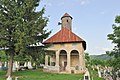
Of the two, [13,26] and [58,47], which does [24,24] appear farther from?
[58,47]

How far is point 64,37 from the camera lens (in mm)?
45781

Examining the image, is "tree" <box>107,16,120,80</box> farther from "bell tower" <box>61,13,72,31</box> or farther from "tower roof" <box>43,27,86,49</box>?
"bell tower" <box>61,13,72,31</box>

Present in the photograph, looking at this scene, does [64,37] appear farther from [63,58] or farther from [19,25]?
[19,25]

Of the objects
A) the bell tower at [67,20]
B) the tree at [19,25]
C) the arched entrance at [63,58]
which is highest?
the bell tower at [67,20]

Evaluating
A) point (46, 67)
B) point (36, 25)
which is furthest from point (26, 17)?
point (46, 67)

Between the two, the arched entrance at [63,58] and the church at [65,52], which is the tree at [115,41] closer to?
the church at [65,52]

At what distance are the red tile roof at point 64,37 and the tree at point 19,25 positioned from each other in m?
13.7

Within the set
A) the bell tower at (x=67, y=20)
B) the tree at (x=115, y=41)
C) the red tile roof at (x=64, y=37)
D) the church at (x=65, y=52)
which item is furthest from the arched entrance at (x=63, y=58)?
the tree at (x=115, y=41)

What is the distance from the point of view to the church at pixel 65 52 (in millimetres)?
41750

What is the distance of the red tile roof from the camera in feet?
146

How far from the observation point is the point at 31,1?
30047mm

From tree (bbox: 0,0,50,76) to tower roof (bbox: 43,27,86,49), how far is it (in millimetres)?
13553

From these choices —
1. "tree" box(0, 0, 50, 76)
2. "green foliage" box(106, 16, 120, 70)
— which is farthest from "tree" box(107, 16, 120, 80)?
"tree" box(0, 0, 50, 76)

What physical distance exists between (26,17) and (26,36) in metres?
3.64
